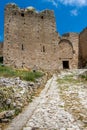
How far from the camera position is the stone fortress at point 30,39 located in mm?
29172

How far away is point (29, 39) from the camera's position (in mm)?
30297

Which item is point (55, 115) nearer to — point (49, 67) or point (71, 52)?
point (49, 67)

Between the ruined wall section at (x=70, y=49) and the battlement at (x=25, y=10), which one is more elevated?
the battlement at (x=25, y=10)

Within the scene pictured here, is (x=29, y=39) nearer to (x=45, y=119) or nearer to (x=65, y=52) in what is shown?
(x=65, y=52)

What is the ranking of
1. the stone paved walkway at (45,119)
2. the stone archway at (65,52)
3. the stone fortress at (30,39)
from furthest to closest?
the stone archway at (65,52), the stone fortress at (30,39), the stone paved walkway at (45,119)

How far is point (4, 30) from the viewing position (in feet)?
96.7

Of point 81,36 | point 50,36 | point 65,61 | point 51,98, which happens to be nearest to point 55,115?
point 51,98

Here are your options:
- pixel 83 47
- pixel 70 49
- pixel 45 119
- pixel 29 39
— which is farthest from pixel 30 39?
pixel 45 119

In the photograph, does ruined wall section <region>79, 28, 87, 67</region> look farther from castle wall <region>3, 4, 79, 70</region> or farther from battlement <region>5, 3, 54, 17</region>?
battlement <region>5, 3, 54, 17</region>

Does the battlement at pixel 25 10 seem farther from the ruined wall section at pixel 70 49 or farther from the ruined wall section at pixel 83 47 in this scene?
the ruined wall section at pixel 83 47

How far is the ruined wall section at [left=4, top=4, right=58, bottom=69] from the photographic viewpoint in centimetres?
2920

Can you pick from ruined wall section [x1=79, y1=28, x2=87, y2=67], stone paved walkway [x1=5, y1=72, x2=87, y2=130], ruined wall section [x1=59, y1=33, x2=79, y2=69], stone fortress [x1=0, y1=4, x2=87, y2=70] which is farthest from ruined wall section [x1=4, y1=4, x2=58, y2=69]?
stone paved walkway [x1=5, y1=72, x2=87, y2=130]

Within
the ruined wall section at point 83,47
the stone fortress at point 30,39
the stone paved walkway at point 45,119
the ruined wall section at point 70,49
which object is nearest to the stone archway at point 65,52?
the ruined wall section at point 70,49

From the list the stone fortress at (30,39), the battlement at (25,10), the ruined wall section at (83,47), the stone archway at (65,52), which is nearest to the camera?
the stone fortress at (30,39)
